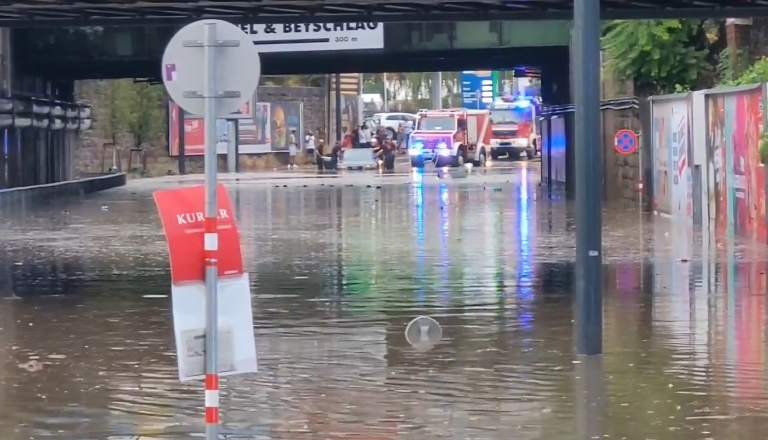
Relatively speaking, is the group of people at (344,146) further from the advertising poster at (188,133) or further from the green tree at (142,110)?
the green tree at (142,110)

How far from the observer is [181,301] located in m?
6.90

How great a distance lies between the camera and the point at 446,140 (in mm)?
61438

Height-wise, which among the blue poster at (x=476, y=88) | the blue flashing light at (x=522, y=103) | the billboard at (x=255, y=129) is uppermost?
the blue poster at (x=476, y=88)

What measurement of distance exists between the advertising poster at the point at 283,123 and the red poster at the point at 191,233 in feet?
195

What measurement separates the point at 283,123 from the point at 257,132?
2.32 m

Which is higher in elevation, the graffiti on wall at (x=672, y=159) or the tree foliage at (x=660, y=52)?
the tree foliage at (x=660, y=52)

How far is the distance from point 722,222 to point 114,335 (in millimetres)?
12581

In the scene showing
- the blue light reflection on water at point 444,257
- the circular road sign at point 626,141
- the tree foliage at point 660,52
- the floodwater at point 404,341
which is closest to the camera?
the floodwater at point 404,341

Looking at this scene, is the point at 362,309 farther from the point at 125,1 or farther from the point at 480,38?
the point at 480,38

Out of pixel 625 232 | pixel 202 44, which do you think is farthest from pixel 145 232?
pixel 202 44

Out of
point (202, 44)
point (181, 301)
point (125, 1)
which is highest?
point (125, 1)

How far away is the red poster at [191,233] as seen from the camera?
22.6 ft

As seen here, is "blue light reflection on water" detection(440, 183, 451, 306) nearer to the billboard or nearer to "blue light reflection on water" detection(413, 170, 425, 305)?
"blue light reflection on water" detection(413, 170, 425, 305)

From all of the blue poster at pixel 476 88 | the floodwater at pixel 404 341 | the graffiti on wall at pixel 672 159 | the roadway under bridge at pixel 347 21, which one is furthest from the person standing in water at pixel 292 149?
the floodwater at pixel 404 341
